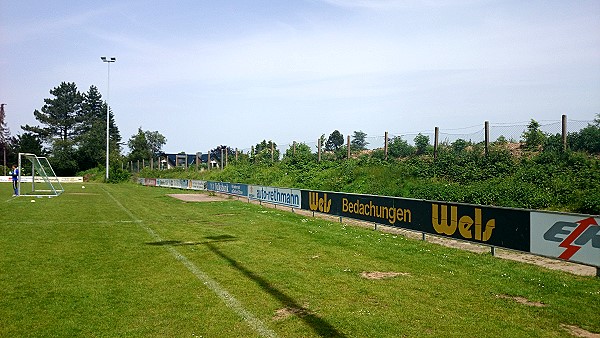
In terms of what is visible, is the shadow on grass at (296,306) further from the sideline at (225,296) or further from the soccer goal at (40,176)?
the soccer goal at (40,176)

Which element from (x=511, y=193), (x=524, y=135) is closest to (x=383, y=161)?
(x=524, y=135)

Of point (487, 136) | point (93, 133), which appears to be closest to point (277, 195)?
point (487, 136)

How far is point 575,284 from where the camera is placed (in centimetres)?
878

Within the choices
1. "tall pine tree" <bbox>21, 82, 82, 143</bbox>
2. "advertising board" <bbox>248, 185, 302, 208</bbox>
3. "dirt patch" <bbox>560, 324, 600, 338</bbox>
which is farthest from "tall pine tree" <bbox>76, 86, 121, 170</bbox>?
"dirt patch" <bbox>560, 324, 600, 338</bbox>

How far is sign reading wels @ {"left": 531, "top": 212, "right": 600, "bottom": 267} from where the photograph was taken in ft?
30.2

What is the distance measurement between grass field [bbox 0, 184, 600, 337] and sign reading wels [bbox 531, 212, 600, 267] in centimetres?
42

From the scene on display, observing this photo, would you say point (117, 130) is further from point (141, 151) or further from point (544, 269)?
point (544, 269)

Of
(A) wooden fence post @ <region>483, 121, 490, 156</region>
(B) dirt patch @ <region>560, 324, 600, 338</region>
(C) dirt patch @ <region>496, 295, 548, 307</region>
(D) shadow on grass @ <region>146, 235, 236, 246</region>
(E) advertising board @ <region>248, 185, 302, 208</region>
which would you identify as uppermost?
(A) wooden fence post @ <region>483, 121, 490, 156</region>

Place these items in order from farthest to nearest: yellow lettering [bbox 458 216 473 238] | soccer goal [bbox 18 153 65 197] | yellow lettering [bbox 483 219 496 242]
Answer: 1. soccer goal [bbox 18 153 65 197]
2. yellow lettering [bbox 458 216 473 238]
3. yellow lettering [bbox 483 219 496 242]

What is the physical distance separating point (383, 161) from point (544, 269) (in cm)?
1899

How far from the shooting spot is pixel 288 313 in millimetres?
6855

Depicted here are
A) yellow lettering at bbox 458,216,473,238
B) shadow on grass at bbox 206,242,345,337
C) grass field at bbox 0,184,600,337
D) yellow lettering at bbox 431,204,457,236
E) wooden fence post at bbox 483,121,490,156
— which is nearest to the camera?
shadow on grass at bbox 206,242,345,337

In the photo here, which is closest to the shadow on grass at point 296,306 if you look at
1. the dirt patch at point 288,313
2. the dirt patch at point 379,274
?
the dirt patch at point 288,313

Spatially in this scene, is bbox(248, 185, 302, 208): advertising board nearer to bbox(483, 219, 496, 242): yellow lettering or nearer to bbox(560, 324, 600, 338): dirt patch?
bbox(483, 219, 496, 242): yellow lettering
